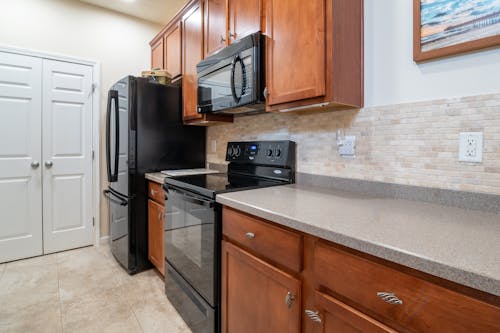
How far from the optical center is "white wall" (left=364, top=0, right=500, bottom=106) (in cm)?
102

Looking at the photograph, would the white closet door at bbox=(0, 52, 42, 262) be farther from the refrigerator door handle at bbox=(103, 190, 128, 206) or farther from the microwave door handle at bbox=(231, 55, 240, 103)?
the microwave door handle at bbox=(231, 55, 240, 103)

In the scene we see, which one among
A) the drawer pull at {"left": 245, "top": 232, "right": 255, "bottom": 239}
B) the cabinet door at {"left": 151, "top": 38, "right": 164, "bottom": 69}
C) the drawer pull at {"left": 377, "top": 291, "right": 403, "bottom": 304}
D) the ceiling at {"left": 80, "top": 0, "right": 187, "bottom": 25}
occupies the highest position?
the ceiling at {"left": 80, "top": 0, "right": 187, "bottom": 25}

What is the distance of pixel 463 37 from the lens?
1047 millimetres

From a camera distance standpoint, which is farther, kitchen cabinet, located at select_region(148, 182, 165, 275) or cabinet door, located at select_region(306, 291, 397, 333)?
kitchen cabinet, located at select_region(148, 182, 165, 275)

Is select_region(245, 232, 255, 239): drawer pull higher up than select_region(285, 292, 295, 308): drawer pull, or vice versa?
select_region(245, 232, 255, 239): drawer pull

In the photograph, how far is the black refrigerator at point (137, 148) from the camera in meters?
2.27

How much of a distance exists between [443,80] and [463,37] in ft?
0.54

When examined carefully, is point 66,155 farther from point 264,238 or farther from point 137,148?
point 264,238

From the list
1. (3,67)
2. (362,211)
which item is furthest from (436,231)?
(3,67)

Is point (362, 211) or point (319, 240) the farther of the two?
point (362, 211)

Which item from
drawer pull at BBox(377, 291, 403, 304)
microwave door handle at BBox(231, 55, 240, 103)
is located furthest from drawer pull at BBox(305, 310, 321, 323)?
microwave door handle at BBox(231, 55, 240, 103)

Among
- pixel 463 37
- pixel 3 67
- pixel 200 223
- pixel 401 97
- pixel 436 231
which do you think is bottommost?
pixel 200 223

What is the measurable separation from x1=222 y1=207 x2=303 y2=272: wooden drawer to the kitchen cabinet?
973 mm

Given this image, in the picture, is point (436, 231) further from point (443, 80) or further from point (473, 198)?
point (443, 80)
